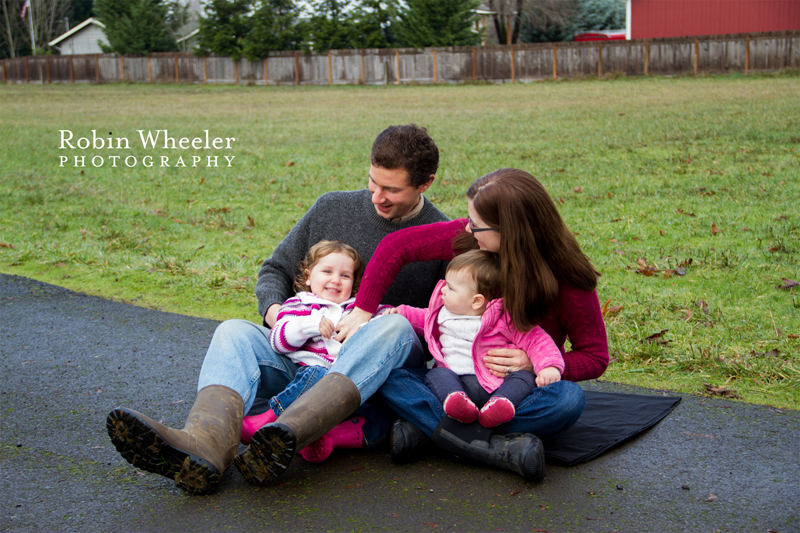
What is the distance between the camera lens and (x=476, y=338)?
3.26 meters

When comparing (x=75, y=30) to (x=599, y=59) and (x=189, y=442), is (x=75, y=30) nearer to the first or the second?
(x=599, y=59)

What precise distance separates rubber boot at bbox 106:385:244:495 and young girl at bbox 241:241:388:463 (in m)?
0.30

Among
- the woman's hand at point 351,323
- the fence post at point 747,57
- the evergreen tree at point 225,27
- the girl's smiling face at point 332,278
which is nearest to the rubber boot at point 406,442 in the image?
the woman's hand at point 351,323

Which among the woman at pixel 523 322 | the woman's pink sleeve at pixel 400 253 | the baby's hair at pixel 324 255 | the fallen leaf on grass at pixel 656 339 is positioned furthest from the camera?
the fallen leaf on grass at pixel 656 339

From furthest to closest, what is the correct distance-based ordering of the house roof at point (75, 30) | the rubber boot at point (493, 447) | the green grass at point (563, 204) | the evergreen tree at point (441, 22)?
the house roof at point (75, 30), the evergreen tree at point (441, 22), the green grass at point (563, 204), the rubber boot at point (493, 447)

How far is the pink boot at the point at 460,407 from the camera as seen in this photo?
297cm

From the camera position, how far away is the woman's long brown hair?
3123mm

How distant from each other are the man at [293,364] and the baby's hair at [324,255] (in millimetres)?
124

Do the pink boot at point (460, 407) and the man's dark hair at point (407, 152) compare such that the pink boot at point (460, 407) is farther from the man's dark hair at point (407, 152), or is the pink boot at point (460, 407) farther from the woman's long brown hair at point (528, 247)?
the man's dark hair at point (407, 152)

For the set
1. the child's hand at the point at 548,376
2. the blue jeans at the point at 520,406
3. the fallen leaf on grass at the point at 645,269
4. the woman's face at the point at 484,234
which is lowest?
the fallen leaf on grass at the point at 645,269

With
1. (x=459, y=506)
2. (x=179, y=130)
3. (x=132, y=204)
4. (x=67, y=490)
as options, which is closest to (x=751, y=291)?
(x=459, y=506)

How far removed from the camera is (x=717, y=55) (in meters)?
29.6

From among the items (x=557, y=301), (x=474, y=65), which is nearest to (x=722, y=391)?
(x=557, y=301)

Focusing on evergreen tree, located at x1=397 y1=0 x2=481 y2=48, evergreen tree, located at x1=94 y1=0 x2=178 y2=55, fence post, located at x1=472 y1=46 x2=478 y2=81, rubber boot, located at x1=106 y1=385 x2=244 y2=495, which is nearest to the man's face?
rubber boot, located at x1=106 y1=385 x2=244 y2=495
